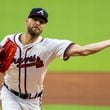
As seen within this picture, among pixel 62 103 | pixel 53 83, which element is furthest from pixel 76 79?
pixel 62 103

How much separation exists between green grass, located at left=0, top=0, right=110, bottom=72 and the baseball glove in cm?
413

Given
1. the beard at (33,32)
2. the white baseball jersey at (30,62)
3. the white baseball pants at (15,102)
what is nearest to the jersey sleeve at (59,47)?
the white baseball jersey at (30,62)

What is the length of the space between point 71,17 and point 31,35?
442 cm

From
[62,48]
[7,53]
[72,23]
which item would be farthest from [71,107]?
[62,48]

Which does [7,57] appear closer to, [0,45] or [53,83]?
[0,45]

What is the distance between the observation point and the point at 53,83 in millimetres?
7543

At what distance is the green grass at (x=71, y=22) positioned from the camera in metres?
8.12

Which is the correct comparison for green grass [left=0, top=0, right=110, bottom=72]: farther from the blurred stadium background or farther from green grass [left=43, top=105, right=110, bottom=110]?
green grass [left=43, top=105, right=110, bottom=110]

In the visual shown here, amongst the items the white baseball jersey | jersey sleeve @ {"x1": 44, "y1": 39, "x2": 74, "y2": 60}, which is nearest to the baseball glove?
the white baseball jersey

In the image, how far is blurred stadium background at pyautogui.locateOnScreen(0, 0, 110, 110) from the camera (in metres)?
8.08

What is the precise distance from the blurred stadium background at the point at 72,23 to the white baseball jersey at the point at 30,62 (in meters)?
4.00

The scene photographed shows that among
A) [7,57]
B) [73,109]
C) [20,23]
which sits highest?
[7,57]

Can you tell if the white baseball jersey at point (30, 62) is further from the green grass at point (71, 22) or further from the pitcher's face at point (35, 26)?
the green grass at point (71, 22)

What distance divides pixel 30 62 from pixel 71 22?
441cm
